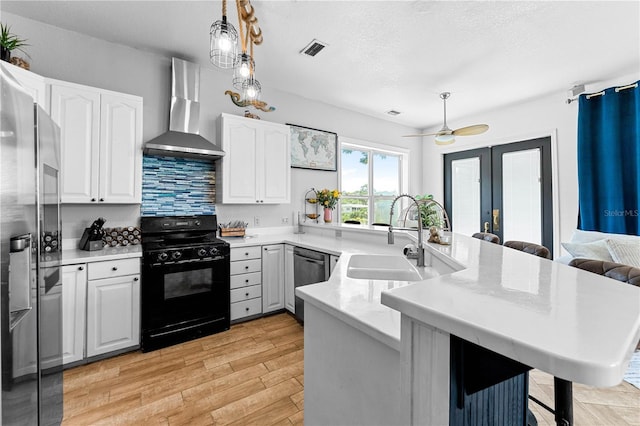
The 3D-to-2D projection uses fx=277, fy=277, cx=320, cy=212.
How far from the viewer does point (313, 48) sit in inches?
112

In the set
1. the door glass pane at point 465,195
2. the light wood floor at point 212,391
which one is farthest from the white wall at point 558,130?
the light wood floor at point 212,391

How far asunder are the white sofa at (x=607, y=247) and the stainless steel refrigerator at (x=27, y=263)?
4281 millimetres

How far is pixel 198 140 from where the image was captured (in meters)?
3.01

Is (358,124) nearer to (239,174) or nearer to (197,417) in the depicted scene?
(239,174)

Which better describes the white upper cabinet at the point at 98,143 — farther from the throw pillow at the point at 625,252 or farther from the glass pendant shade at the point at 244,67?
the throw pillow at the point at 625,252

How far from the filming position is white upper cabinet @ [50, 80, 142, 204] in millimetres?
2352

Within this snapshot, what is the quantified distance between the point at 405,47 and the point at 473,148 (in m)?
2.91

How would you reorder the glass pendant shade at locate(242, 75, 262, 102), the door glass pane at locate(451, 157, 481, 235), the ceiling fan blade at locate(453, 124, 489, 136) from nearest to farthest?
1. the glass pendant shade at locate(242, 75, 262, 102)
2. the ceiling fan blade at locate(453, 124, 489, 136)
3. the door glass pane at locate(451, 157, 481, 235)

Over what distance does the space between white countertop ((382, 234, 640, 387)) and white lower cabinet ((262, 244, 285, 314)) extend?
258cm

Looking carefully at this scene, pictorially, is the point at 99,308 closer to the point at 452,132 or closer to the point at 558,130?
the point at 452,132

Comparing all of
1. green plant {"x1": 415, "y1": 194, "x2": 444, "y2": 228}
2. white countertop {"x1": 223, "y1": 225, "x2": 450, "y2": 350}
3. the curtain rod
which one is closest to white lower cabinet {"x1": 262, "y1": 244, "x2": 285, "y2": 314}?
white countertop {"x1": 223, "y1": 225, "x2": 450, "y2": 350}

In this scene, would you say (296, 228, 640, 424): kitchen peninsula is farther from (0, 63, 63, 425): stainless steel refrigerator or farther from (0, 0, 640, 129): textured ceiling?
(0, 0, 640, 129): textured ceiling

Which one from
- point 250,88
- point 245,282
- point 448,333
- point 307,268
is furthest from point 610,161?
point 245,282

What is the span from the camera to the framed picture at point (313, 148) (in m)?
4.07
